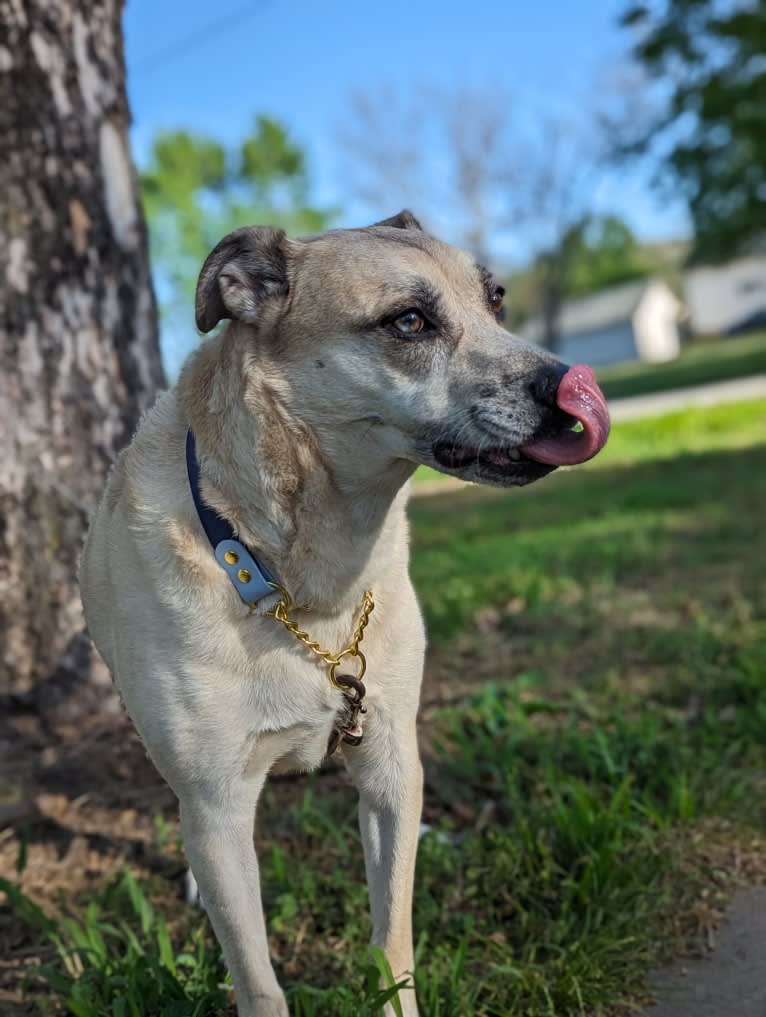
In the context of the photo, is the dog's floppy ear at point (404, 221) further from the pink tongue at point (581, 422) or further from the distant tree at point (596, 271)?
the distant tree at point (596, 271)

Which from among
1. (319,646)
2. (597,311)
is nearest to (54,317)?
(319,646)

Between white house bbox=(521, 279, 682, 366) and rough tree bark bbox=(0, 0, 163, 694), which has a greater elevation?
white house bbox=(521, 279, 682, 366)

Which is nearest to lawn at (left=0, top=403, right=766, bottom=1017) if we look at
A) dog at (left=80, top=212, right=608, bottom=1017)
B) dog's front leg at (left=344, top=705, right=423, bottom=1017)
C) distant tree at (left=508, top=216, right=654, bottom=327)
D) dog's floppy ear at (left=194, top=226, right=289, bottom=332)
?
dog's front leg at (left=344, top=705, right=423, bottom=1017)

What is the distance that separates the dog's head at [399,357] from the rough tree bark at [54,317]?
4.57 ft

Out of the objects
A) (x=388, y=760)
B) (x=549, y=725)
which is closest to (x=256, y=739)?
(x=388, y=760)

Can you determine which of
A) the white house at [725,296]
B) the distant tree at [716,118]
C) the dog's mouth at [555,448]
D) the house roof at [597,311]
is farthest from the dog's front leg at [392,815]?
the white house at [725,296]

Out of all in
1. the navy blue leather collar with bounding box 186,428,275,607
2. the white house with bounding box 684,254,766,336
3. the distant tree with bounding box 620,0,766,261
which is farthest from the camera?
the white house with bounding box 684,254,766,336

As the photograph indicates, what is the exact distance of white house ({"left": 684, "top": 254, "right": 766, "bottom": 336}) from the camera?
7319 cm

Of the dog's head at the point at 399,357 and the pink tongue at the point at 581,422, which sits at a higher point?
the dog's head at the point at 399,357

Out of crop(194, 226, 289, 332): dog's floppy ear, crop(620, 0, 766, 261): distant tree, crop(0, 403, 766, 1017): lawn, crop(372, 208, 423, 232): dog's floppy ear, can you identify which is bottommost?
crop(0, 403, 766, 1017): lawn

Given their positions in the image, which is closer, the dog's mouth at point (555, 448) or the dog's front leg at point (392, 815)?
the dog's mouth at point (555, 448)

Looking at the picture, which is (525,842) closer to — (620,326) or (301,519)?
(301,519)

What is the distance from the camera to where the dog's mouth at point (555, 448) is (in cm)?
205

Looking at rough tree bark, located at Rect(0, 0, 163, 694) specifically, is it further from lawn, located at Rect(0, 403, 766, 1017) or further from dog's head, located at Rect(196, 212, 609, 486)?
dog's head, located at Rect(196, 212, 609, 486)
